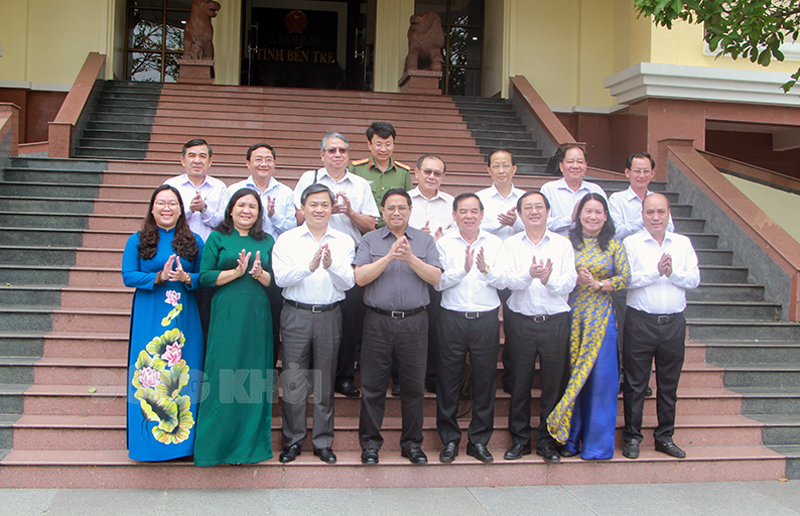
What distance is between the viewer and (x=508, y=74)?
12805 millimetres

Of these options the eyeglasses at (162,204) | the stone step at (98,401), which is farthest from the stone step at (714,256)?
the eyeglasses at (162,204)

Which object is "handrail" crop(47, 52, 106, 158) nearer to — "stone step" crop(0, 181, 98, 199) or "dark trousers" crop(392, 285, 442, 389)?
"stone step" crop(0, 181, 98, 199)

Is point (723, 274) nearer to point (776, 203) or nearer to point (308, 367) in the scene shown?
point (776, 203)

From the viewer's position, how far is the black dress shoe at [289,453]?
422 cm

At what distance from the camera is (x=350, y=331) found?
4.76 metres

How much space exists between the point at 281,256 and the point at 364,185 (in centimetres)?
103

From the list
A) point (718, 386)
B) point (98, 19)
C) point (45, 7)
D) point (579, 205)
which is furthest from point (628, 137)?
point (45, 7)

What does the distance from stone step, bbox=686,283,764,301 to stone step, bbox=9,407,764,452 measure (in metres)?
1.98

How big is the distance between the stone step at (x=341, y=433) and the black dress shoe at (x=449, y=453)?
0.61ft

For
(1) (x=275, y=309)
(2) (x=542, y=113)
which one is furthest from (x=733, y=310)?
(2) (x=542, y=113)

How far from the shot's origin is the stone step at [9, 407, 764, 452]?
4434mm

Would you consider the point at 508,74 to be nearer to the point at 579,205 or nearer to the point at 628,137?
the point at 628,137

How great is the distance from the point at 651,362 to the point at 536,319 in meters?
0.97

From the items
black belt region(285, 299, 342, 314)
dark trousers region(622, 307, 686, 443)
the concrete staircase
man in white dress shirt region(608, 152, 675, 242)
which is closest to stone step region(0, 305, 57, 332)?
the concrete staircase
